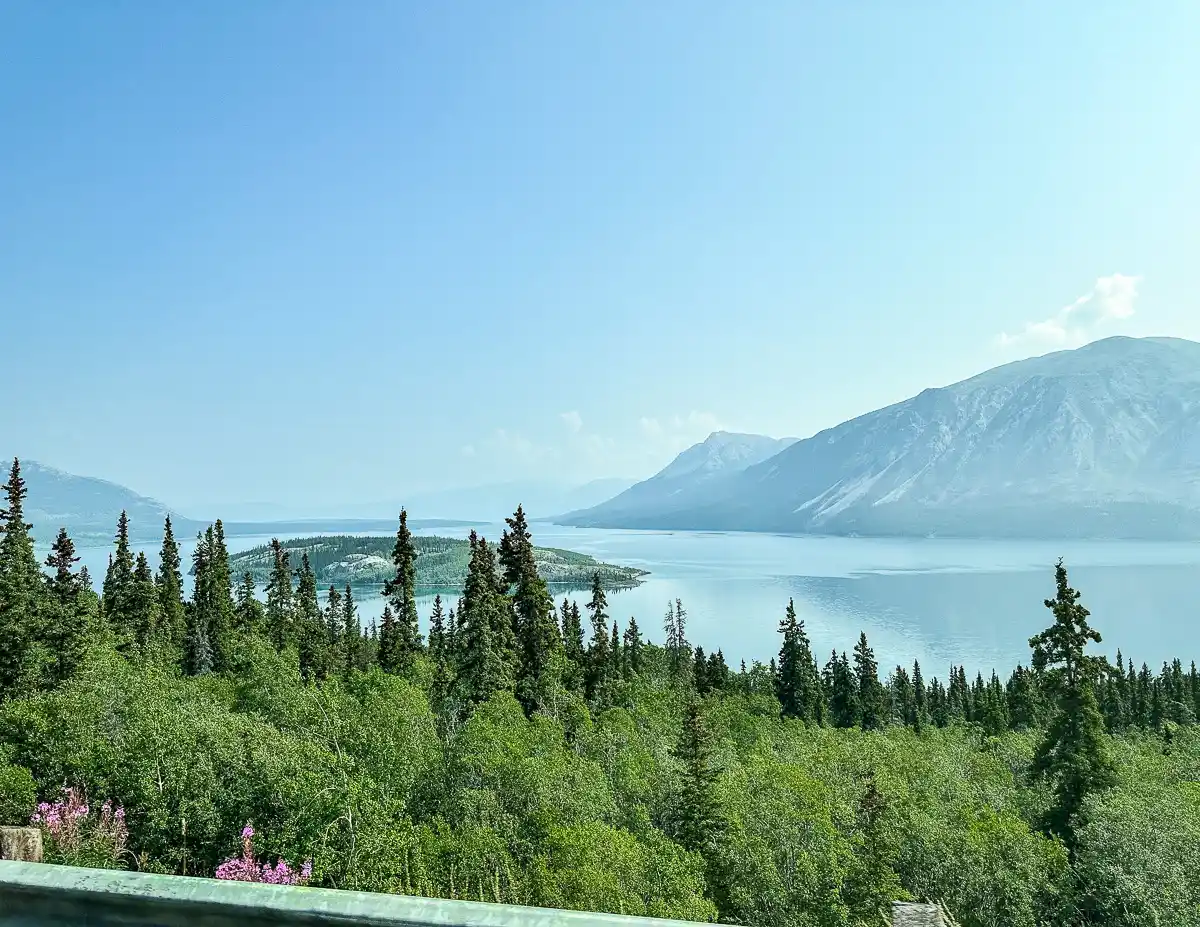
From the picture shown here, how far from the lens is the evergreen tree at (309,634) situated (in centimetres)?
6099

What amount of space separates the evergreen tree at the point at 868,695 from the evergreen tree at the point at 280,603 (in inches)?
2531

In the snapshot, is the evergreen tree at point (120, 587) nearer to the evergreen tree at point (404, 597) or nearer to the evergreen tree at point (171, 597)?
the evergreen tree at point (171, 597)

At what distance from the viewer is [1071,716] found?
32.8m

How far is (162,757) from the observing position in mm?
24172

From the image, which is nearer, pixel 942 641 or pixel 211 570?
pixel 211 570

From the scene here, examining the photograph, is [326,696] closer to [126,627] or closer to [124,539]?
[126,627]

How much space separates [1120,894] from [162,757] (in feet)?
113

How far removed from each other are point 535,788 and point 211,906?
30.6 metres

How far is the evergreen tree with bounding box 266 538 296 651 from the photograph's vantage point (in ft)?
230

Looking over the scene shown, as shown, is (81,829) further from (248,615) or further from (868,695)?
(868,695)

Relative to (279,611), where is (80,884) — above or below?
above

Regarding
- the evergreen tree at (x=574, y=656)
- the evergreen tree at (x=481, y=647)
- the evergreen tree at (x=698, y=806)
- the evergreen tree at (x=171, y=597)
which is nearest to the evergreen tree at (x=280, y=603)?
the evergreen tree at (x=171, y=597)

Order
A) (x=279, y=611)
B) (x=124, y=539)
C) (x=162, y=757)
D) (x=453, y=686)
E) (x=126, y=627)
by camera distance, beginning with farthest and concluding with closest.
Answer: (x=279, y=611) → (x=124, y=539) → (x=126, y=627) → (x=453, y=686) → (x=162, y=757)

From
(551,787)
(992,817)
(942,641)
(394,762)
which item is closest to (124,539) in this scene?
(394,762)
